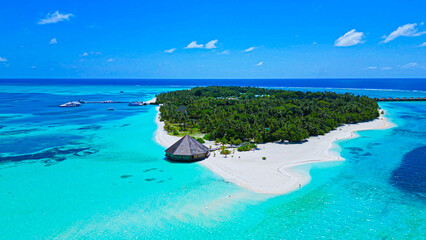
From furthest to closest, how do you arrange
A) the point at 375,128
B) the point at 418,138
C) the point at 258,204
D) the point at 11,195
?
the point at 375,128 → the point at 418,138 → the point at 11,195 → the point at 258,204

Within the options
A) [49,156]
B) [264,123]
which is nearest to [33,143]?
[49,156]

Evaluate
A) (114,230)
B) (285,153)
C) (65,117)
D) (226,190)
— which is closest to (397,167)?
(285,153)

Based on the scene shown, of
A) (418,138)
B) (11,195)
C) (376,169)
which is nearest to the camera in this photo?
(11,195)

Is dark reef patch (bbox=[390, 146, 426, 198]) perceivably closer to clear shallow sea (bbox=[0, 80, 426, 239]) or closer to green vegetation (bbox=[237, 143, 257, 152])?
clear shallow sea (bbox=[0, 80, 426, 239])

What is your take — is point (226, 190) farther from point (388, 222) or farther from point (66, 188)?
point (66, 188)

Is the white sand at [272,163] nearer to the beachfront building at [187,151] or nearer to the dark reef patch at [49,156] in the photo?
the beachfront building at [187,151]

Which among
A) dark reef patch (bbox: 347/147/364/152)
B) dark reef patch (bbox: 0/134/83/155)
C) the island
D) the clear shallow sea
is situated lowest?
the clear shallow sea

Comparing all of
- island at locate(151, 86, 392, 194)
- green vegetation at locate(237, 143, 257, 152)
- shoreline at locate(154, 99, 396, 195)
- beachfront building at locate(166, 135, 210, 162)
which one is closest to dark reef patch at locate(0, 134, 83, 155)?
island at locate(151, 86, 392, 194)
